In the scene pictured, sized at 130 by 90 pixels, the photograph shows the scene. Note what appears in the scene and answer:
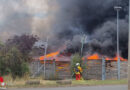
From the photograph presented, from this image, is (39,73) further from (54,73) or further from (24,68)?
(24,68)

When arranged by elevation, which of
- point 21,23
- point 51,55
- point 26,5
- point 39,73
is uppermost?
point 26,5

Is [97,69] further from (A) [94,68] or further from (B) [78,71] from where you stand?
(B) [78,71]

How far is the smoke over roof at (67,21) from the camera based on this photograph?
26016 millimetres

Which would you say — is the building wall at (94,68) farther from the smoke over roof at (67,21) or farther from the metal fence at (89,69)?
the smoke over roof at (67,21)

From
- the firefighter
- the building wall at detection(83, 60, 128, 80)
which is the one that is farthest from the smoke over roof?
the firefighter

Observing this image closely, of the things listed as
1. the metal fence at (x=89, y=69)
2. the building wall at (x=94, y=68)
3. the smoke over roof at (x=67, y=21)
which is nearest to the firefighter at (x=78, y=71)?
the metal fence at (x=89, y=69)

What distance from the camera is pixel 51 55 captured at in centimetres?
2455

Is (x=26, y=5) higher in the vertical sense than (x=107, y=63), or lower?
higher

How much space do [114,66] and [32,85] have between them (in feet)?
34.4

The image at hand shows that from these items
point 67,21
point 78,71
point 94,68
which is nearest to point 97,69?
point 94,68

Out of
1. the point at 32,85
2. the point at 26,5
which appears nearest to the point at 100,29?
the point at 26,5

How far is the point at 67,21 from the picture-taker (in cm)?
2664

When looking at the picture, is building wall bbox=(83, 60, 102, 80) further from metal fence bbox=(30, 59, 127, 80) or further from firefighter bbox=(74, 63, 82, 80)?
firefighter bbox=(74, 63, 82, 80)

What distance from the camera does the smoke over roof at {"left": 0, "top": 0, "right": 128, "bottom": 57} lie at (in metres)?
26.0
